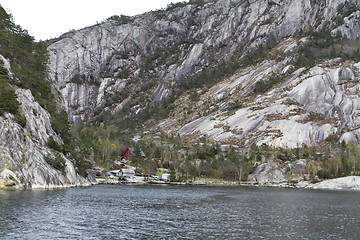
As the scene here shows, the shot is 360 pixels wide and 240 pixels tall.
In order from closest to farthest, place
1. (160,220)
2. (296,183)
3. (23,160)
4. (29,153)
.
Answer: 1. (160,220)
2. (23,160)
3. (29,153)
4. (296,183)

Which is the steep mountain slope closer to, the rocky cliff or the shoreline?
the rocky cliff

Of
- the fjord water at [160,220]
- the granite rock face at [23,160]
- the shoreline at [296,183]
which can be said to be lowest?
the fjord water at [160,220]

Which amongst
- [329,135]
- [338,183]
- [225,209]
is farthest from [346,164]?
[225,209]

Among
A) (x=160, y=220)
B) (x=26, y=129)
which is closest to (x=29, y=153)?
(x=26, y=129)

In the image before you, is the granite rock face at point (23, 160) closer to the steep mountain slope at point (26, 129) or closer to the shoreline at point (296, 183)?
the steep mountain slope at point (26, 129)

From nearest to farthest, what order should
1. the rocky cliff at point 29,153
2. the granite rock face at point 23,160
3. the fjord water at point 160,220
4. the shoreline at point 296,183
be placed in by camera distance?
the fjord water at point 160,220 → the granite rock face at point 23,160 → the rocky cliff at point 29,153 → the shoreline at point 296,183

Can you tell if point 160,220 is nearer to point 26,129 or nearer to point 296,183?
point 26,129

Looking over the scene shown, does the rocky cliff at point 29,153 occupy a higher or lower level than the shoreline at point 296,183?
higher

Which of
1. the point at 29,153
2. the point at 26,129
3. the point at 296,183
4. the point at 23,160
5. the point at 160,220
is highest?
the point at 26,129

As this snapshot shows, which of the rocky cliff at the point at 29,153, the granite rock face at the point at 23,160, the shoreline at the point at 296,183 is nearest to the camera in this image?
the granite rock face at the point at 23,160

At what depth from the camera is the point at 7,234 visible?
37812 millimetres

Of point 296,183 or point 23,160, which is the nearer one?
point 23,160

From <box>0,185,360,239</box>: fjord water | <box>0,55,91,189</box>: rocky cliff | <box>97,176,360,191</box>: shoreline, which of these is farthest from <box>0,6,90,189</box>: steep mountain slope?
<box>97,176,360,191</box>: shoreline

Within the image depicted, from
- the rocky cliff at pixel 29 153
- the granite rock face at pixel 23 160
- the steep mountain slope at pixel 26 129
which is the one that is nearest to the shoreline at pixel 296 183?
the steep mountain slope at pixel 26 129
